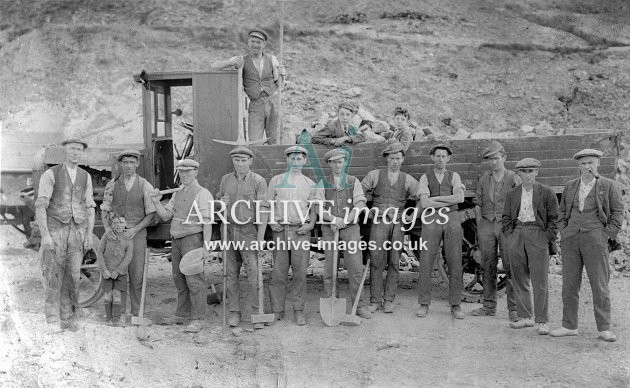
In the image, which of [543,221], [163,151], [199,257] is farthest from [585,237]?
[163,151]

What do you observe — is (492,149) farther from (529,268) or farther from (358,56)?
(358,56)

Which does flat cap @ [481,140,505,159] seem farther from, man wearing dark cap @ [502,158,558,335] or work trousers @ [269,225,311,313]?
work trousers @ [269,225,311,313]

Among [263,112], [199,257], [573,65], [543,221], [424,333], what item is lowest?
[424,333]

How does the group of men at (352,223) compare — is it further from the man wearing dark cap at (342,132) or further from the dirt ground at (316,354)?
the dirt ground at (316,354)

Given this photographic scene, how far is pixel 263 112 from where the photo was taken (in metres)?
7.63

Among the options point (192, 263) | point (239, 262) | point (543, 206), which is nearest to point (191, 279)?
point (192, 263)

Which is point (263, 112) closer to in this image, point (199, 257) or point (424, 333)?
point (199, 257)

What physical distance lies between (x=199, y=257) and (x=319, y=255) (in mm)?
3897

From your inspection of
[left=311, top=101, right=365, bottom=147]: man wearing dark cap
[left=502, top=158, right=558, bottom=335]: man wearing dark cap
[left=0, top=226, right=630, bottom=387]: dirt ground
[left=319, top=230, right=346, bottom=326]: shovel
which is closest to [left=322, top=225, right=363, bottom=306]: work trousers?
[left=319, top=230, right=346, bottom=326]: shovel

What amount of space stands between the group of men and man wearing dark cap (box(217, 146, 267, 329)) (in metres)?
0.01

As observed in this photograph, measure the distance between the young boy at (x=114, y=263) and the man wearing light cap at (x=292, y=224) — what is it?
4.70ft

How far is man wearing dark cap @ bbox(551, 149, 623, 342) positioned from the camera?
5867mm

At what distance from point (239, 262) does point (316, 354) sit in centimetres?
142

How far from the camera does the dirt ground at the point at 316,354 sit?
5062 mm
